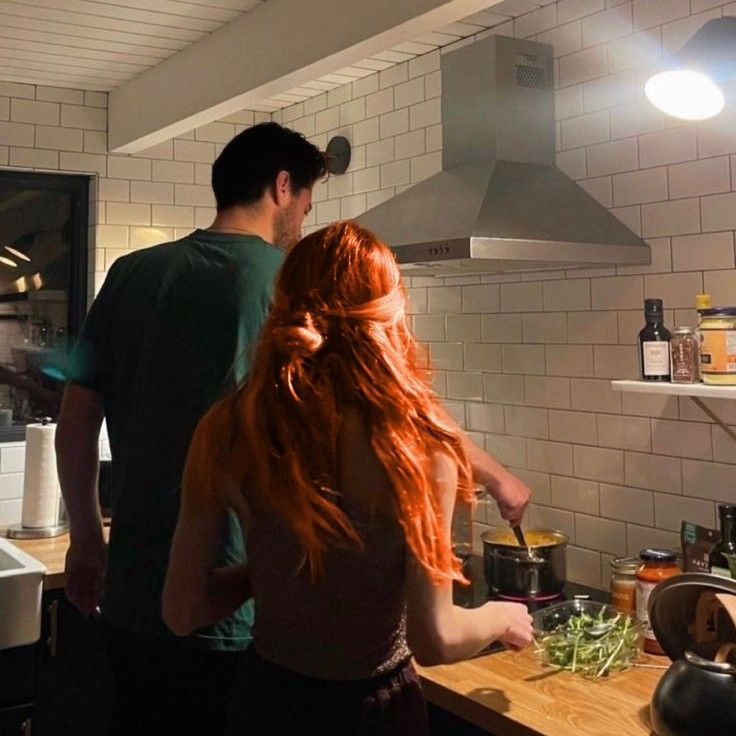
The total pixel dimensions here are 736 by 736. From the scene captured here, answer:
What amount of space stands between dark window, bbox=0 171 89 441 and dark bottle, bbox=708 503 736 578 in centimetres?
272

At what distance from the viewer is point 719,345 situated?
2.01 m

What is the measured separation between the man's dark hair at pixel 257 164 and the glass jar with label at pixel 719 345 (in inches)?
37.5

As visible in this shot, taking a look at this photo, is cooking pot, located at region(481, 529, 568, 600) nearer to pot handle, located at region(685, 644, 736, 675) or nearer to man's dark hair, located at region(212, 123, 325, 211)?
pot handle, located at region(685, 644, 736, 675)

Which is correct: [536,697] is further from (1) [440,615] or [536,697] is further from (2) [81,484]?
(2) [81,484]

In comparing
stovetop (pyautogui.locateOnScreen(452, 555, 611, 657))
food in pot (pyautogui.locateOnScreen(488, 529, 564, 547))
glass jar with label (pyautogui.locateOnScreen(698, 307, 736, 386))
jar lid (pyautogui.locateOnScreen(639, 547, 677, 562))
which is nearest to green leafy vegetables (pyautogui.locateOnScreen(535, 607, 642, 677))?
jar lid (pyautogui.locateOnScreen(639, 547, 677, 562))

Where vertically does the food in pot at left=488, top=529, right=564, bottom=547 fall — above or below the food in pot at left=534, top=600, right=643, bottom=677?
above

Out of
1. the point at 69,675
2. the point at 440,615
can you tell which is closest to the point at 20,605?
the point at 69,675

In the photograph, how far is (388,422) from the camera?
1149 mm

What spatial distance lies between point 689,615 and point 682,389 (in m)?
0.60

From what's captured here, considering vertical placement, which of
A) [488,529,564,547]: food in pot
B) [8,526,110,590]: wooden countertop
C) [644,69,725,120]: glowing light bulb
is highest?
Result: [644,69,725,120]: glowing light bulb

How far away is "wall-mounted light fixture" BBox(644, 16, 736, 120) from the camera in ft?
6.26

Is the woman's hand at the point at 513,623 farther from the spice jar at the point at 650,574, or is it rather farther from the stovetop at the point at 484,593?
the stovetop at the point at 484,593

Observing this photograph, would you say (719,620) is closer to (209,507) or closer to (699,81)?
(209,507)

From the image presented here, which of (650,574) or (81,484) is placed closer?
(81,484)
